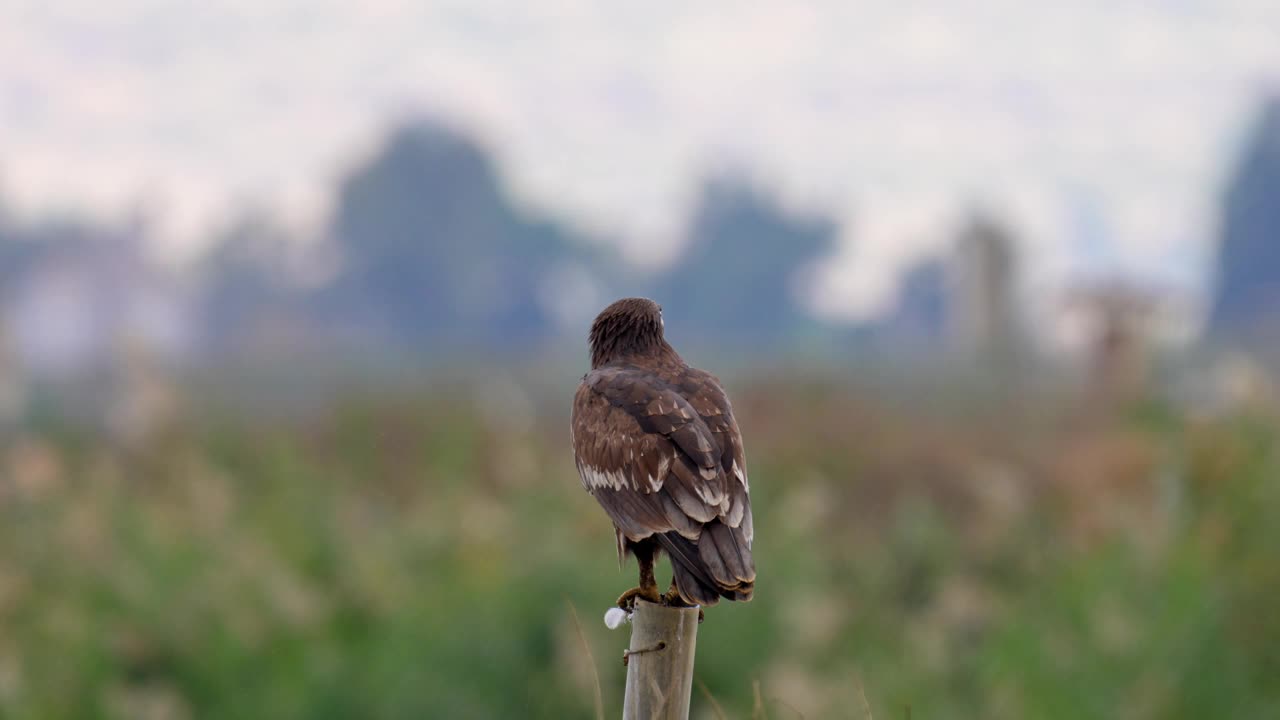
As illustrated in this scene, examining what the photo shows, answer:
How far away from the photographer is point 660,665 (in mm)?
3191

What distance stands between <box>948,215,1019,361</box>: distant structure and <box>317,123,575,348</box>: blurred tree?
2388 centimetres

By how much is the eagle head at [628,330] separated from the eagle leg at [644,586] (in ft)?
1.80

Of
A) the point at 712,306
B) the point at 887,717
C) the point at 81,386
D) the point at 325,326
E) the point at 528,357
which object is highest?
the point at 712,306

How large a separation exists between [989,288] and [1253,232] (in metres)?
22.3

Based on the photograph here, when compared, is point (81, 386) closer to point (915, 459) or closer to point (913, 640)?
point (915, 459)

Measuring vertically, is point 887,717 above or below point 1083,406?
below

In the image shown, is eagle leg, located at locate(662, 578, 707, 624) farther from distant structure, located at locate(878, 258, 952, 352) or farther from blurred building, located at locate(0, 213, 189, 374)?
distant structure, located at locate(878, 258, 952, 352)

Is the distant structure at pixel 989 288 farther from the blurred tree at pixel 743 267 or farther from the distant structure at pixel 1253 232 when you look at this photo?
the blurred tree at pixel 743 267

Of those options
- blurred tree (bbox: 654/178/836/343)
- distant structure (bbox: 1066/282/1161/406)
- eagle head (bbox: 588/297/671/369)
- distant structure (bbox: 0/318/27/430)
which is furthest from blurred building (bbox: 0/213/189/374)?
eagle head (bbox: 588/297/671/369)

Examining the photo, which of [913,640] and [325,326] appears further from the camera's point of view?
[325,326]

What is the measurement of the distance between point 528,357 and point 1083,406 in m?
25.4

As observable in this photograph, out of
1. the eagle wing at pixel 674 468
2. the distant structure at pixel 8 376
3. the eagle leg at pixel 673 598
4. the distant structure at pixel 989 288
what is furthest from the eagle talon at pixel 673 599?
the distant structure at pixel 989 288

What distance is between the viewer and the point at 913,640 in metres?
10.2

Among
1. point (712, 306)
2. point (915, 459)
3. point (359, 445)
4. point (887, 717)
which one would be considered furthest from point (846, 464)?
point (712, 306)
